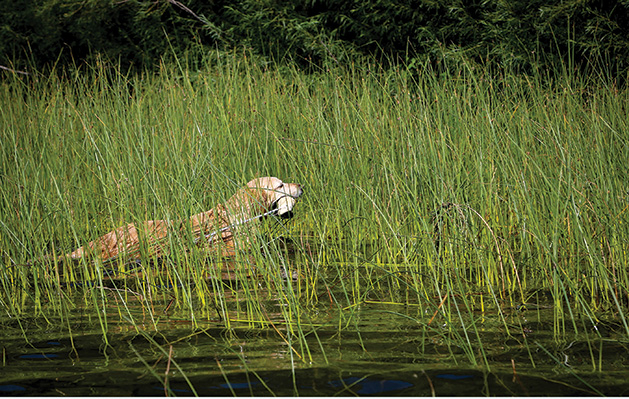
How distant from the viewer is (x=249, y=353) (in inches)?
88.0

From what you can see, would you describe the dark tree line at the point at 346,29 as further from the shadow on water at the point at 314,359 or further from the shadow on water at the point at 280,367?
the shadow on water at the point at 280,367

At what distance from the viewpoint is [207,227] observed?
3727 millimetres

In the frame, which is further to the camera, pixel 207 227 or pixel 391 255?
pixel 207 227

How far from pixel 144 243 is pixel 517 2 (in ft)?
19.6

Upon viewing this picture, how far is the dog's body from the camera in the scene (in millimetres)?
3008

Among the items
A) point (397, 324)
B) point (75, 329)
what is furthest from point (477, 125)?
point (75, 329)

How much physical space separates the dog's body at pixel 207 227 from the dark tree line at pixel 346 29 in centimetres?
182

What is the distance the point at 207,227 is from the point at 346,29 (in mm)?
6225

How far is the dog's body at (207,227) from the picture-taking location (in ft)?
9.87

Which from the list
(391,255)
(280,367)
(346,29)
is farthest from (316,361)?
(346,29)

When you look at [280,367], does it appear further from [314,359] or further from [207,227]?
[207,227]

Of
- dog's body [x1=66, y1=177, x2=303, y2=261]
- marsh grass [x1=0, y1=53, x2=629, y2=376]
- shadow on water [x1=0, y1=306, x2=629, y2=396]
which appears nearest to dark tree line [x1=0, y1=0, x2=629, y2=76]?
dog's body [x1=66, y1=177, x2=303, y2=261]

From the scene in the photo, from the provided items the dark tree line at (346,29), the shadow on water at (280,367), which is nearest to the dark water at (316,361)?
the shadow on water at (280,367)

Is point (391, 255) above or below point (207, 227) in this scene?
below
